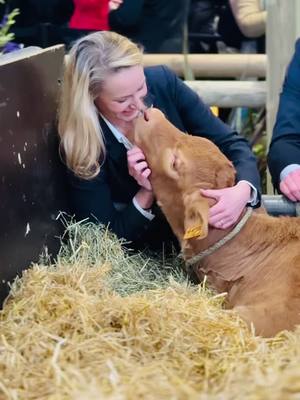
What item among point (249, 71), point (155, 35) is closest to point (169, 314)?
point (249, 71)

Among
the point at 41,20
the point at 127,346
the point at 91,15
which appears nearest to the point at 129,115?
the point at 127,346

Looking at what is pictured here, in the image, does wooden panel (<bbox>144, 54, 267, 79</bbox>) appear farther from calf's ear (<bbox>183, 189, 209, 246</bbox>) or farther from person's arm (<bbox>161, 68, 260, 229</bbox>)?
calf's ear (<bbox>183, 189, 209, 246</bbox>)

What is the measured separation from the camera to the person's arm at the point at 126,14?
253 inches

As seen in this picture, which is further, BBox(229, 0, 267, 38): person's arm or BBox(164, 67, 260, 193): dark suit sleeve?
BBox(229, 0, 267, 38): person's arm

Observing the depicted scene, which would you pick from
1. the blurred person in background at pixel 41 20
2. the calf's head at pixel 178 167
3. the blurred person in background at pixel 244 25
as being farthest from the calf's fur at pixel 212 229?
the blurred person in background at pixel 41 20

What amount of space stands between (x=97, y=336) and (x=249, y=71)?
395 centimetres

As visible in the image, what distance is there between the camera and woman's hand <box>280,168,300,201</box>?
3943 millimetres

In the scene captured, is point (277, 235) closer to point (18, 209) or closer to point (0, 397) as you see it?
point (18, 209)

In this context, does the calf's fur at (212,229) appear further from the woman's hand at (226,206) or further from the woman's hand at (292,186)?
the woman's hand at (292,186)

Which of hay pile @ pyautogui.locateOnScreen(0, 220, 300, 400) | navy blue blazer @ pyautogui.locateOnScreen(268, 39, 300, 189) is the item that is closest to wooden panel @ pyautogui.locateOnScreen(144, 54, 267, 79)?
navy blue blazer @ pyautogui.locateOnScreen(268, 39, 300, 189)

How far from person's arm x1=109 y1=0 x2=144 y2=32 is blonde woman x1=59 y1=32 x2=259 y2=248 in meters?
2.48

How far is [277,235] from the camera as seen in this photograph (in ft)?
11.4

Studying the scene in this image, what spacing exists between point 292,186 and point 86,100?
3.25ft

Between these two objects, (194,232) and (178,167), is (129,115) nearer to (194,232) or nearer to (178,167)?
(178,167)
